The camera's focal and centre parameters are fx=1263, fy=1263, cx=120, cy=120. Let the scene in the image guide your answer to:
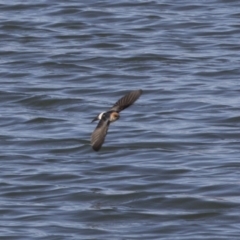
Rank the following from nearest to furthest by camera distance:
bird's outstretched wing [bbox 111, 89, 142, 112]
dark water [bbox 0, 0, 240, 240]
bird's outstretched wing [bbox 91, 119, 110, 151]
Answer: bird's outstretched wing [bbox 91, 119, 110, 151]
bird's outstretched wing [bbox 111, 89, 142, 112]
dark water [bbox 0, 0, 240, 240]

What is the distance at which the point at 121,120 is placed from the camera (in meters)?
13.8

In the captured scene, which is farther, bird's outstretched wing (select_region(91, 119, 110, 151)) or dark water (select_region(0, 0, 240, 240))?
dark water (select_region(0, 0, 240, 240))

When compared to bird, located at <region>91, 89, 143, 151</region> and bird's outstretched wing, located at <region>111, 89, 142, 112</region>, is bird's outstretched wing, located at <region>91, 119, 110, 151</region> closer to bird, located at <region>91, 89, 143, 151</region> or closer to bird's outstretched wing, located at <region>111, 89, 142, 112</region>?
bird, located at <region>91, 89, 143, 151</region>

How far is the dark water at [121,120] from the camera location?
11.1m

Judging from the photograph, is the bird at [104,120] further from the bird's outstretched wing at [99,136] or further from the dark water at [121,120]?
the dark water at [121,120]

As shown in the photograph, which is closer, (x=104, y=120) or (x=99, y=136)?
(x=99, y=136)

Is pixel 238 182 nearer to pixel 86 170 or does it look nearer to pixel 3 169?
pixel 86 170

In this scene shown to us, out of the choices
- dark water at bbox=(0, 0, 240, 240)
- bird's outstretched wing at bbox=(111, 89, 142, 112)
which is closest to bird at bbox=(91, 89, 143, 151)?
bird's outstretched wing at bbox=(111, 89, 142, 112)

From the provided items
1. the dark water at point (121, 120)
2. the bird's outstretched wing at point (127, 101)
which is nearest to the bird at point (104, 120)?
the bird's outstretched wing at point (127, 101)

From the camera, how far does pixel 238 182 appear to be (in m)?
11.7

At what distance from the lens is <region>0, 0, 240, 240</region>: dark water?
36.3 ft

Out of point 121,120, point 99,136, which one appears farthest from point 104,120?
point 121,120

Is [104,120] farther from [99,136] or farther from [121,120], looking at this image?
[121,120]

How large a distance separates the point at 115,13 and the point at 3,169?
6.47 meters
